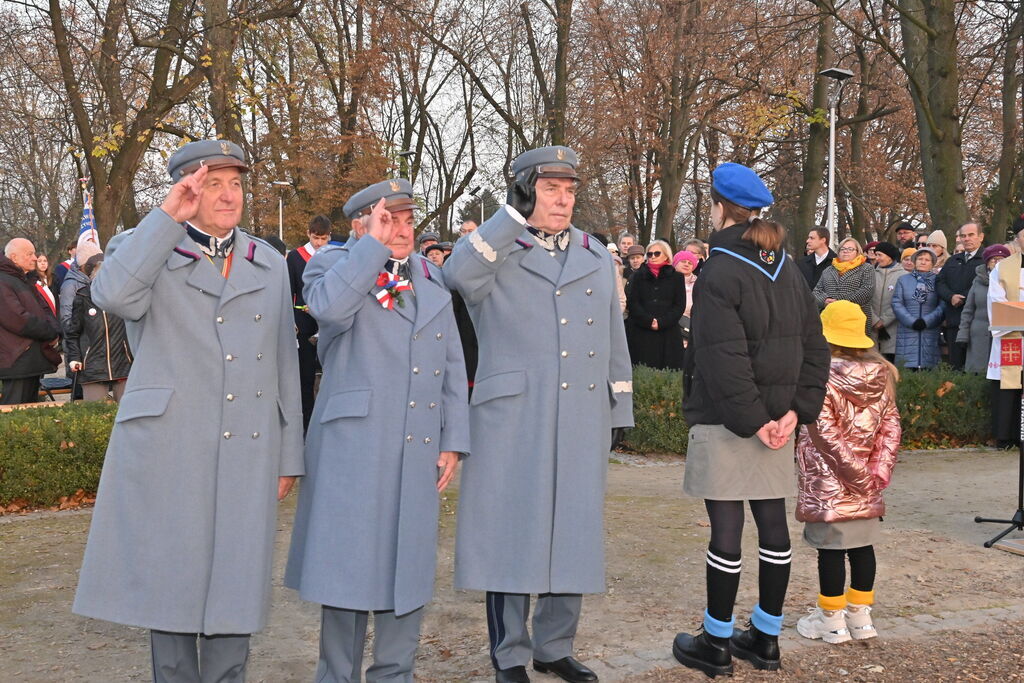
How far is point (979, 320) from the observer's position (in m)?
11.4

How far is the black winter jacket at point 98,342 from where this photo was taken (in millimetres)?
10242

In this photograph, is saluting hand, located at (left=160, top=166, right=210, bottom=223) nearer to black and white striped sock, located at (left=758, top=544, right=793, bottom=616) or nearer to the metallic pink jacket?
black and white striped sock, located at (left=758, top=544, right=793, bottom=616)

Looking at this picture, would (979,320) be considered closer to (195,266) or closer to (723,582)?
(723,582)

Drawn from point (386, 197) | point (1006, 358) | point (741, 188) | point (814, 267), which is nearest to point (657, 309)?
point (814, 267)

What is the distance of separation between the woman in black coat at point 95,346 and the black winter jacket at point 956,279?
846 centimetres

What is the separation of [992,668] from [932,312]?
323 inches

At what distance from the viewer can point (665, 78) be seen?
2828 cm

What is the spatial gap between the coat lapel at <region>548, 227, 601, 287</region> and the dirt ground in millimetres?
1669

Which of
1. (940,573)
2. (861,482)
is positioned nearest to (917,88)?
(940,573)

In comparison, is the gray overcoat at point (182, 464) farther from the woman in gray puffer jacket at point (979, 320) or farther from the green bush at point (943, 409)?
the woman in gray puffer jacket at point (979, 320)

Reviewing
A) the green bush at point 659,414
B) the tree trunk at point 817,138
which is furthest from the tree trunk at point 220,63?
the tree trunk at point 817,138

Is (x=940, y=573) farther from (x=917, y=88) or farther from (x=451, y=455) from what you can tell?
(x=917, y=88)

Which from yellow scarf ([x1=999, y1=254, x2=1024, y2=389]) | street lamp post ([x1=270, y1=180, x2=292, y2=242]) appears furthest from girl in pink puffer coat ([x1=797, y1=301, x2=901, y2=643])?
street lamp post ([x1=270, y1=180, x2=292, y2=242])

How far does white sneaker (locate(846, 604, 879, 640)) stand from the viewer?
17.0 ft
